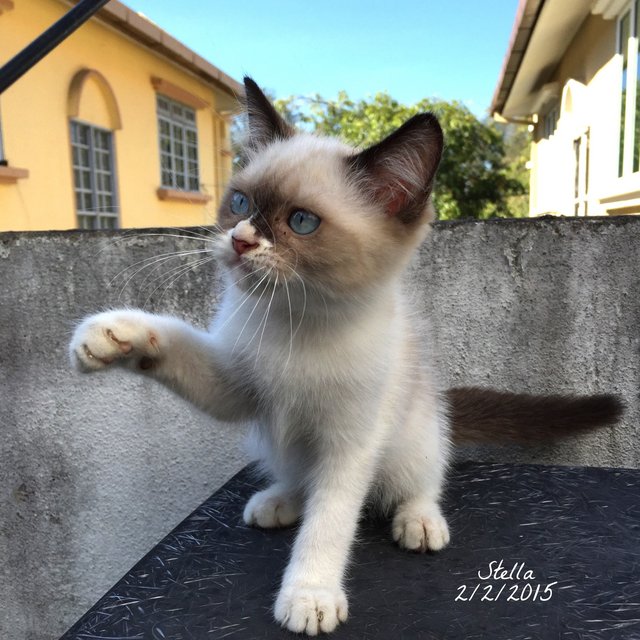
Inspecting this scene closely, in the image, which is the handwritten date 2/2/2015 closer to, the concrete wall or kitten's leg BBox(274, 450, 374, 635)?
kitten's leg BBox(274, 450, 374, 635)

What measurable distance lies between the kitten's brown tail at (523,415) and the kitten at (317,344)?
0.80 ft

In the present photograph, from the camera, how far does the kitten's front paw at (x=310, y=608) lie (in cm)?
92

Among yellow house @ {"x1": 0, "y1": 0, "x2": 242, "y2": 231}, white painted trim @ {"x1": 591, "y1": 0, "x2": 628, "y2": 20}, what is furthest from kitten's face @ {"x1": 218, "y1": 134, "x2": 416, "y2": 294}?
white painted trim @ {"x1": 591, "y1": 0, "x2": 628, "y2": 20}

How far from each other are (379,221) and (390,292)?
0.53 feet

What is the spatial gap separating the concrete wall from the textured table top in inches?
12.2

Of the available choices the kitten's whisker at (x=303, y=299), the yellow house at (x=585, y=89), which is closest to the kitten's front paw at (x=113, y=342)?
the kitten's whisker at (x=303, y=299)

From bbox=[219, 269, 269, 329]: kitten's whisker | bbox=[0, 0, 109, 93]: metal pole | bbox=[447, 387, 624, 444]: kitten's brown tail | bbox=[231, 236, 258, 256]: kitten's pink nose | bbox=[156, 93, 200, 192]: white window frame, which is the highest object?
bbox=[156, 93, 200, 192]: white window frame

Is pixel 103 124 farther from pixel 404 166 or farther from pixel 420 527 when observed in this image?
pixel 420 527

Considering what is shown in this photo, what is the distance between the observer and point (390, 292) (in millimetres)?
1114

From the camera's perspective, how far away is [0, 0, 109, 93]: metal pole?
102 centimetres

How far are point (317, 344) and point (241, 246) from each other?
0.24 m

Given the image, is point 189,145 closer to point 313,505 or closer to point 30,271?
point 30,271

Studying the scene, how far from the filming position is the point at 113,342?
40.5 inches

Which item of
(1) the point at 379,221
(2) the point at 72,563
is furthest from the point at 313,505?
(2) the point at 72,563
